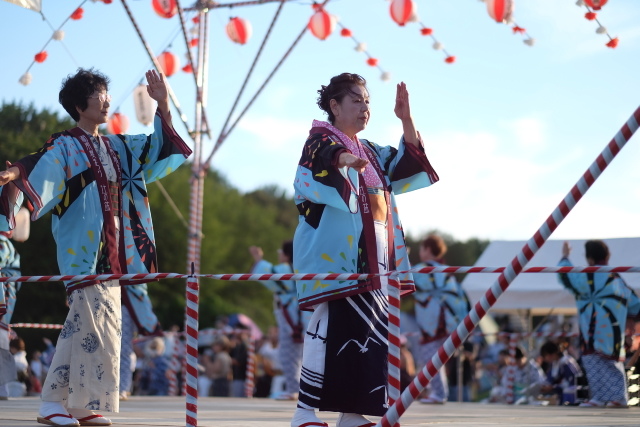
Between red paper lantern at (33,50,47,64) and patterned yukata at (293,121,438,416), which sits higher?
red paper lantern at (33,50,47,64)

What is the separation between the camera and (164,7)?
12695 millimetres

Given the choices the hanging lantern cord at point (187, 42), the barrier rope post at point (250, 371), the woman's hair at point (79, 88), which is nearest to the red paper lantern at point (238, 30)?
the hanging lantern cord at point (187, 42)

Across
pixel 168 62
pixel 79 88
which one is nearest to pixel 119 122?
pixel 168 62

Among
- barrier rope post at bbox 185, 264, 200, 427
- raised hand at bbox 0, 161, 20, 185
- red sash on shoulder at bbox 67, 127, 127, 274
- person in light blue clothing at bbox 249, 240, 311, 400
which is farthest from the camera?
person in light blue clothing at bbox 249, 240, 311, 400

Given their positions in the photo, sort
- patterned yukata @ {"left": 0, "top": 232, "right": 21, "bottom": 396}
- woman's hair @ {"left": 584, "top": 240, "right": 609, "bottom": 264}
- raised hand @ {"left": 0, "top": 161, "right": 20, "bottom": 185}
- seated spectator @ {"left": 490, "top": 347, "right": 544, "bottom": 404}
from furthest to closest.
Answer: seated spectator @ {"left": 490, "top": 347, "right": 544, "bottom": 404}
woman's hair @ {"left": 584, "top": 240, "right": 609, "bottom": 264}
patterned yukata @ {"left": 0, "top": 232, "right": 21, "bottom": 396}
raised hand @ {"left": 0, "top": 161, "right": 20, "bottom": 185}

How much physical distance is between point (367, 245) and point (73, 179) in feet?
5.26

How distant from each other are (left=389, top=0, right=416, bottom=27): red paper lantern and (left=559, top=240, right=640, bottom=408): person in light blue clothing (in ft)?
12.8

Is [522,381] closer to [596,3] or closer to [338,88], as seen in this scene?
[596,3]

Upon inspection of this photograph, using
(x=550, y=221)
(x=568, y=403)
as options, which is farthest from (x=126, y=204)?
(x=568, y=403)

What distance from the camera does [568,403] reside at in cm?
1070

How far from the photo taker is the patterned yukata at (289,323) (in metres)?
11.1

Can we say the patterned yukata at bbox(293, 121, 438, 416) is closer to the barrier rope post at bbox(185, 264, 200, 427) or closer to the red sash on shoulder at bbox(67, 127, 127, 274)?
the barrier rope post at bbox(185, 264, 200, 427)

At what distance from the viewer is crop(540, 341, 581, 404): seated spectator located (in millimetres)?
10906

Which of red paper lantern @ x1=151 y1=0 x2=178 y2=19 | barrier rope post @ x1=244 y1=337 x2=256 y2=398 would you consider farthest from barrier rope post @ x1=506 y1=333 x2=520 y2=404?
red paper lantern @ x1=151 y1=0 x2=178 y2=19
